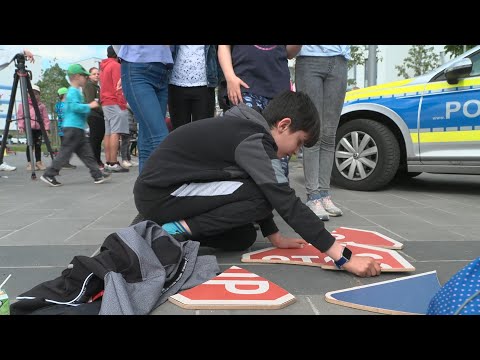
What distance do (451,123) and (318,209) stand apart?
6.71 ft

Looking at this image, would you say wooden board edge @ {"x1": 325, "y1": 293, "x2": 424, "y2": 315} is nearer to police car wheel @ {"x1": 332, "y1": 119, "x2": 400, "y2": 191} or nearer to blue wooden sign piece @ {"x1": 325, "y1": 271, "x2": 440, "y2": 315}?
blue wooden sign piece @ {"x1": 325, "y1": 271, "x2": 440, "y2": 315}

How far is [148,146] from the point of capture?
2.94m

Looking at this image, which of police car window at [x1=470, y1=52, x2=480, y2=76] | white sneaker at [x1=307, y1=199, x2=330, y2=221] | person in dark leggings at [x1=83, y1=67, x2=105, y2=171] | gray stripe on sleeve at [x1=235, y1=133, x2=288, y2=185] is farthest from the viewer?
person in dark leggings at [x1=83, y1=67, x2=105, y2=171]

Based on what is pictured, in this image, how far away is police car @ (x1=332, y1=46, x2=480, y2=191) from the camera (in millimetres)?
4227

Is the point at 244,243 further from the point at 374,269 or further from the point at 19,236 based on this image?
the point at 19,236

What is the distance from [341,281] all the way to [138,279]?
915 mm

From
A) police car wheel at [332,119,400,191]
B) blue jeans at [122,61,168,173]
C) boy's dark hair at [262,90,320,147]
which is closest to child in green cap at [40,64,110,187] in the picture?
blue jeans at [122,61,168,173]

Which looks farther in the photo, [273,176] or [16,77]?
[16,77]

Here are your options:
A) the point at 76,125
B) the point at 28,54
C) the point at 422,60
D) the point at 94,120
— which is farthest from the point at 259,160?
the point at 422,60

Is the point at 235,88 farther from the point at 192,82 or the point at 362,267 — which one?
the point at 362,267

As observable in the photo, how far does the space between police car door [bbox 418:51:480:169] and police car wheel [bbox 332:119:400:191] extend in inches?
13.6

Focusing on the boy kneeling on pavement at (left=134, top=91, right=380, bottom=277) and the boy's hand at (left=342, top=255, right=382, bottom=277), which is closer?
the boy's hand at (left=342, top=255, right=382, bottom=277)
